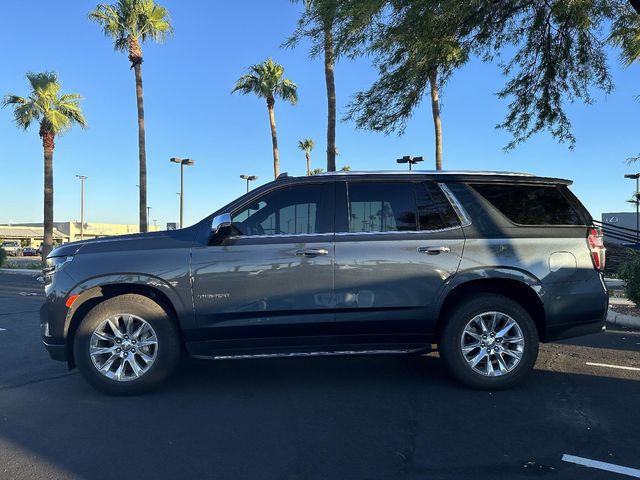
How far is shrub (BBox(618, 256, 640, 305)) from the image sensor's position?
28.1 ft

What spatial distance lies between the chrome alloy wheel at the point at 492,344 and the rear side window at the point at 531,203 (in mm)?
1018

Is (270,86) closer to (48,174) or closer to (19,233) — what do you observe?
(48,174)

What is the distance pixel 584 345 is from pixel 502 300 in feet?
9.29

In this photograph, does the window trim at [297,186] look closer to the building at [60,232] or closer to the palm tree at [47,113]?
the palm tree at [47,113]

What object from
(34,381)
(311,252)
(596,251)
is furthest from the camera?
(34,381)

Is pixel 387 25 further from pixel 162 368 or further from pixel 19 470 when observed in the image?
pixel 19 470

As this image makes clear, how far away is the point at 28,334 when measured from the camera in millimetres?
8172

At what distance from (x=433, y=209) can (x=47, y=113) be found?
26.6 m

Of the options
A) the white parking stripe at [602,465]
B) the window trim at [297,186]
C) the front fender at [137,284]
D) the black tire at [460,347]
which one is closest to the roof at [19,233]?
the front fender at [137,284]

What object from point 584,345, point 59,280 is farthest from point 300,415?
point 584,345

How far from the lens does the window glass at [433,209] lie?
16.7ft

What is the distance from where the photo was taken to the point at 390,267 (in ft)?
16.1

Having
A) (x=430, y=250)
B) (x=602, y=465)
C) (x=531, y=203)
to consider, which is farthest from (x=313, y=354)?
(x=531, y=203)

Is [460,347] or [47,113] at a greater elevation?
[47,113]
